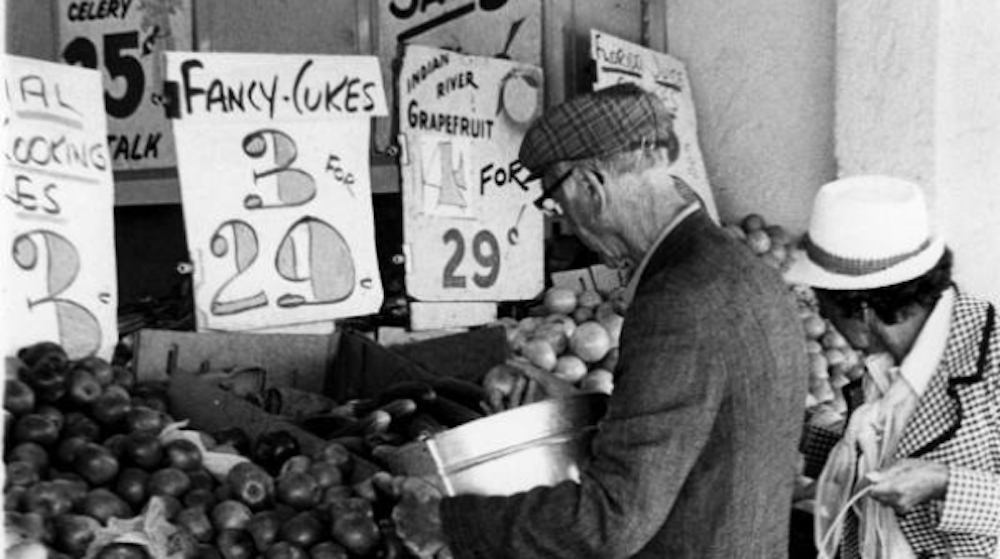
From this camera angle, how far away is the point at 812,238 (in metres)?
2.42

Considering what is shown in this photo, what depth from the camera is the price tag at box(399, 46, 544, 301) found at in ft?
14.6

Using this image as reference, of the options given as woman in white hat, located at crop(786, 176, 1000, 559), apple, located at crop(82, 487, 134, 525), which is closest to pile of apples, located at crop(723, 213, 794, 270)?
woman in white hat, located at crop(786, 176, 1000, 559)

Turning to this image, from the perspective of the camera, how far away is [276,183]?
373 centimetres

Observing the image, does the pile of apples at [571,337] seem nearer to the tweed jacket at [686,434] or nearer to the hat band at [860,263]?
the hat band at [860,263]

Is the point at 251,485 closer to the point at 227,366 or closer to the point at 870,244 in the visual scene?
the point at 227,366

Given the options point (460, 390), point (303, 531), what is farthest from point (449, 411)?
point (303, 531)

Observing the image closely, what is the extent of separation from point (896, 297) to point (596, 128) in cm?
71

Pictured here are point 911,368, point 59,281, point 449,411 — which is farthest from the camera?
point 449,411

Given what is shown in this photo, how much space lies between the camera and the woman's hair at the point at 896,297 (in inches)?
91.4

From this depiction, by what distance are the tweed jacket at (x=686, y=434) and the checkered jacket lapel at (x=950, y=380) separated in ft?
1.56

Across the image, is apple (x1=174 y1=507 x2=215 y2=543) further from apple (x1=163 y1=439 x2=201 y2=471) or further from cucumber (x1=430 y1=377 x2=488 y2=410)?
cucumber (x1=430 y1=377 x2=488 y2=410)

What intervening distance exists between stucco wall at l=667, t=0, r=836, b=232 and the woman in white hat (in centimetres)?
289

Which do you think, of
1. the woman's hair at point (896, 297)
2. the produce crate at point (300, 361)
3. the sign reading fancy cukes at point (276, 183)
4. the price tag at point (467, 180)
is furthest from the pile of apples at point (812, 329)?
the woman's hair at point (896, 297)

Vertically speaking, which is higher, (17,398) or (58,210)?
(58,210)
